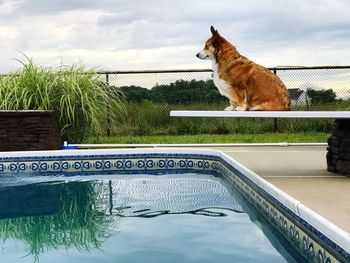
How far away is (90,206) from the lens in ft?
16.8

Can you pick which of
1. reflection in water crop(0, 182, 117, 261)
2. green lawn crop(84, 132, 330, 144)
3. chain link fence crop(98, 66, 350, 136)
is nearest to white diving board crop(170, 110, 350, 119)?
reflection in water crop(0, 182, 117, 261)

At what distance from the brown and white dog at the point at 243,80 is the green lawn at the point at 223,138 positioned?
400 cm

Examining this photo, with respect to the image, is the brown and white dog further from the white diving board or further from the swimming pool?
the swimming pool

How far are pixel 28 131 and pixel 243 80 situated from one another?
376 cm

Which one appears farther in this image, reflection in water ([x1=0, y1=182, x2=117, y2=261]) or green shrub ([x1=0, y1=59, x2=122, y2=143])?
green shrub ([x1=0, y1=59, x2=122, y2=143])

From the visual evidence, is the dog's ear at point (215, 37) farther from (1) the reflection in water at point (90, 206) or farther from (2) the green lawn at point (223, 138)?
(2) the green lawn at point (223, 138)

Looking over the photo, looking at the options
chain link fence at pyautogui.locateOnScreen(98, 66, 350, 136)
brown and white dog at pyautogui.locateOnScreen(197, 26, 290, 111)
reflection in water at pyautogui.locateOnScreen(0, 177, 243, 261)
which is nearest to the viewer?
reflection in water at pyautogui.locateOnScreen(0, 177, 243, 261)

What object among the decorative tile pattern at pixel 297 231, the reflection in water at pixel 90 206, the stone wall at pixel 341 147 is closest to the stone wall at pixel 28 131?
the reflection in water at pixel 90 206

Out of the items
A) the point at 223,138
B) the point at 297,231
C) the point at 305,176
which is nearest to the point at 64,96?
the point at 223,138

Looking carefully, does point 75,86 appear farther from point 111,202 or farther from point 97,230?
point 97,230

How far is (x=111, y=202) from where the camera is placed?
208 inches

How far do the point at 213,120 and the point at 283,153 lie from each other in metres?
3.67

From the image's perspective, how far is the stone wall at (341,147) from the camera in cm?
529

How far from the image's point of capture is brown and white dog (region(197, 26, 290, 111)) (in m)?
5.51
